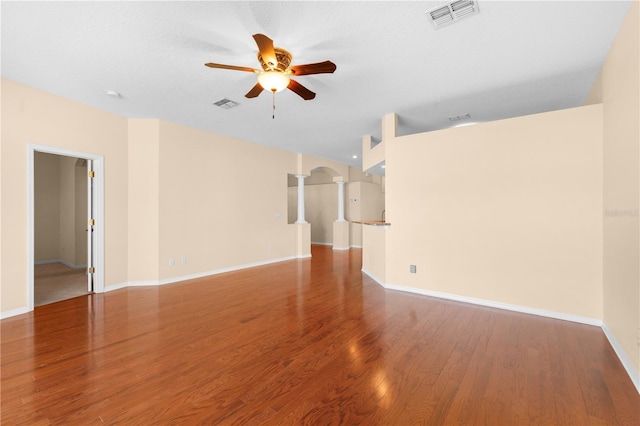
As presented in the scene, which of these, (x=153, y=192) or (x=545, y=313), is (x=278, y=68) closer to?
(x=153, y=192)

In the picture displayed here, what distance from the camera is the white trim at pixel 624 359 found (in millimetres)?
2081

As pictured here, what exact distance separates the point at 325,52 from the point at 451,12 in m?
1.17

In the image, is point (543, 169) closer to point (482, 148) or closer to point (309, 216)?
point (482, 148)

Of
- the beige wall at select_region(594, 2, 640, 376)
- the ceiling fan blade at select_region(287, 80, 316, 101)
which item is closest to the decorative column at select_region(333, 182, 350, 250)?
the ceiling fan blade at select_region(287, 80, 316, 101)

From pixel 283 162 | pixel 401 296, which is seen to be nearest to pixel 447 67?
pixel 401 296

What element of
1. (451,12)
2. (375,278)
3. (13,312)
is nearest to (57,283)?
(13,312)

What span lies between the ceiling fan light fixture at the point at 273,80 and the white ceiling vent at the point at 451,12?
4.41 ft

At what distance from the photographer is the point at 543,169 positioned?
3.48 meters

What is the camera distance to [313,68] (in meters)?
2.59

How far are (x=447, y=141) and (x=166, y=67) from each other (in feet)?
12.4

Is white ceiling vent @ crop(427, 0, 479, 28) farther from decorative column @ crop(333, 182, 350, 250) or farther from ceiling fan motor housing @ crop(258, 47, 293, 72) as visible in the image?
decorative column @ crop(333, 182, 350, 250)

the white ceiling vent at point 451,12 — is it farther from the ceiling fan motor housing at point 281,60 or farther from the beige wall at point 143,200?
the beige wall at point 143,200

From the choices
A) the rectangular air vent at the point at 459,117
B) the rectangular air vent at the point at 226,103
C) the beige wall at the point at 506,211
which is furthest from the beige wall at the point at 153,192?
the rectangular air vent at the point at 459,117

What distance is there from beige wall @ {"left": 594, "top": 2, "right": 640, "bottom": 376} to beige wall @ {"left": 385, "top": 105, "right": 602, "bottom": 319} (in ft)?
0.69
